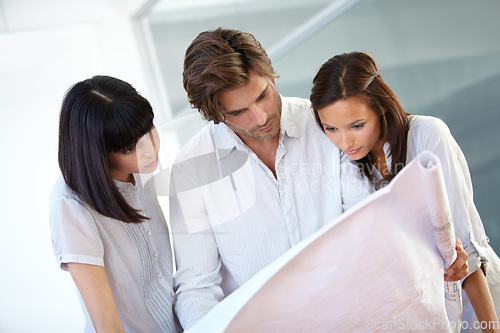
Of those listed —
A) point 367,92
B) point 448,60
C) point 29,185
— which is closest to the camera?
point 367,92

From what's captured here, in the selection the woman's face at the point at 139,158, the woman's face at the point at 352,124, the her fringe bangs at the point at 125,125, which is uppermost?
the her fringe bangs at the point at 125,125

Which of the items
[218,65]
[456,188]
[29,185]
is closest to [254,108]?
[218,65]

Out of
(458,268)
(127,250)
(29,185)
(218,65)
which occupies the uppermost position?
(218,65)

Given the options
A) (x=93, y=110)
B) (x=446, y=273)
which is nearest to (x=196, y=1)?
(x=93, y=110)

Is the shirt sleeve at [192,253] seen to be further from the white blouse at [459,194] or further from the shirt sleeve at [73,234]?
the white blouse at [459,194]

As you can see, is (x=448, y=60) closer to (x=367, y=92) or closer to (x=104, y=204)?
(x=367, y=92)

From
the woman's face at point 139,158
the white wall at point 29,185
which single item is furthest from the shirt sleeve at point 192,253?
the white wall at point 29,185

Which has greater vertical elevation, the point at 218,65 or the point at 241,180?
the point at 218,65

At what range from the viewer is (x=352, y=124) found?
3.74 ft

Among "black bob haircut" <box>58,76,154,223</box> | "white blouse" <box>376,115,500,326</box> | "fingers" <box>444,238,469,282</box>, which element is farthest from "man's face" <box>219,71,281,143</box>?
"fingers" <box>444,238,469,282</box>

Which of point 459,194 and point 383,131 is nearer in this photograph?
point 459,194

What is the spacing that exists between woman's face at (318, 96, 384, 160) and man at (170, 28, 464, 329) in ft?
0.31

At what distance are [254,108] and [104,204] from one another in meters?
0.43

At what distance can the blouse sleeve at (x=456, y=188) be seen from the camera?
3.28 ft
